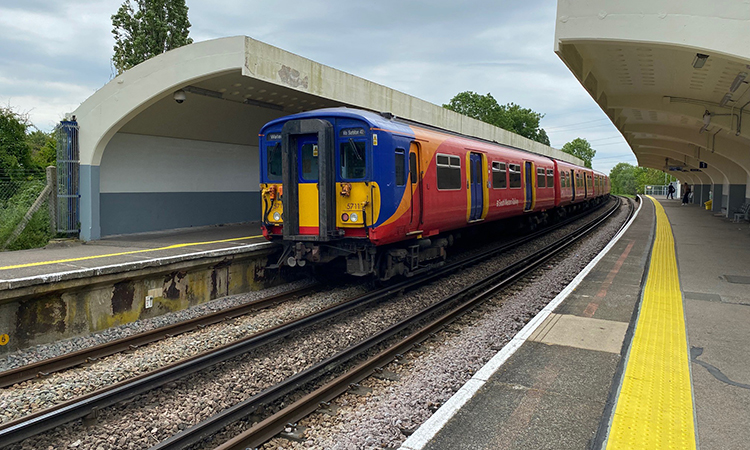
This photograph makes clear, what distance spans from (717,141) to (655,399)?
728 inches

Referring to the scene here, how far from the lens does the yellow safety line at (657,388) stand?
358 cm

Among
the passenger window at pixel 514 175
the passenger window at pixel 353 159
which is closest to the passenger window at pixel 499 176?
the passenger window at pixel 514 175

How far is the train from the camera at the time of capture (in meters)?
8.48

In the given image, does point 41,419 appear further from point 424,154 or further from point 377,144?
point 424,154

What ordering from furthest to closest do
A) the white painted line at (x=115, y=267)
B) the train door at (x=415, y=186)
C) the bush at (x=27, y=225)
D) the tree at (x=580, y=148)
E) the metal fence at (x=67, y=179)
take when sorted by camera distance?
the tree at (x=580, y=148) → the metal fence at (x=67, y=179) → the bush at (x=27, y=225) → the train door at (x=415, y=186) → the white painted line at (x=115, y=267)

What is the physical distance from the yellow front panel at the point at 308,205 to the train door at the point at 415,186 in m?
1.69

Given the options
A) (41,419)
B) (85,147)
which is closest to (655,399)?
(41,419)

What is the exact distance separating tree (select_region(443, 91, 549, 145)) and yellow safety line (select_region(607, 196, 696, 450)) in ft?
237

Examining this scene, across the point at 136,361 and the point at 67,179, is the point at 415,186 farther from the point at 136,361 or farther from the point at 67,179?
the point at 67,179

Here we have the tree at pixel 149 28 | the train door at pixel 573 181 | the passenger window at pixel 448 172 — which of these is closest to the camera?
the passenger window at pixel 448 172

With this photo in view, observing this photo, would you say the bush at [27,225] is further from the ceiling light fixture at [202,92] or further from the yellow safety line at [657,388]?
the yellow safety line at [657,388]

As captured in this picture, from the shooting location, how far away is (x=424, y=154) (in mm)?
9570

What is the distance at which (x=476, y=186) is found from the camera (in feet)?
39.5

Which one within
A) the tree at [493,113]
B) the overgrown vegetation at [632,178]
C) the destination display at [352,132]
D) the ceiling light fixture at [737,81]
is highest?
the tree at [493,113]
